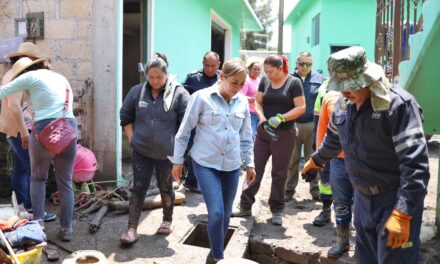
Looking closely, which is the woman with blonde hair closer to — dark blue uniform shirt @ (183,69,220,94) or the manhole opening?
the manhole opening

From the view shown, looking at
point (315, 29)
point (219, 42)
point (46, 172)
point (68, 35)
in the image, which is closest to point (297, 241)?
point (46, 172)

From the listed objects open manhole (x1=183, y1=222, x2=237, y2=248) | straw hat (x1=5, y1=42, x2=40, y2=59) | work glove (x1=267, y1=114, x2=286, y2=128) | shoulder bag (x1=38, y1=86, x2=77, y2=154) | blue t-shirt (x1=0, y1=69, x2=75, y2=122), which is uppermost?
straw hat (x1=5, y1=42, x2=40, y2=59)

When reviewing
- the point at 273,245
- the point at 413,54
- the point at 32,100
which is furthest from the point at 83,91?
the point at 413,54

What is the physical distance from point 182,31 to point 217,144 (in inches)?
206

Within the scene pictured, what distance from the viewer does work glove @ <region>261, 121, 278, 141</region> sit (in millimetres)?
4852

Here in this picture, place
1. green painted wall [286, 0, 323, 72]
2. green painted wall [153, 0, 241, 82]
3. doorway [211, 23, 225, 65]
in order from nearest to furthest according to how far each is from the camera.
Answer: green painted wall [153, 0, 241, 82] → doorway [211, 23, 225, 65] → green painted wall [286, 0, 323, 72]

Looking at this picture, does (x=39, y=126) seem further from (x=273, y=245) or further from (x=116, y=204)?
(x=273, y=245)

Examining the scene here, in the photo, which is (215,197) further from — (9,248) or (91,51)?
(91,51)

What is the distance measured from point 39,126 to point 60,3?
2.54 m

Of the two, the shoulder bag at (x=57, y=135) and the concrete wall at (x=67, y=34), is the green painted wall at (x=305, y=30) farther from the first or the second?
the shoulder bag at (x=57, y=135)

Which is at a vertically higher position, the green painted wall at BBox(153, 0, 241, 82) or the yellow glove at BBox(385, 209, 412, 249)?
the green painted wall at BBox(153, 0, 241, 82)

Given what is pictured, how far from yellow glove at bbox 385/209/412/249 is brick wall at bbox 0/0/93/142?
437cm

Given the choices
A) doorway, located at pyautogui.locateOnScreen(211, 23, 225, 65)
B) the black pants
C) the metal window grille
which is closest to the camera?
the black pants

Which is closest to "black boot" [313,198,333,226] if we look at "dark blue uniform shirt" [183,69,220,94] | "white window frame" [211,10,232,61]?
"dark blue uniform shirt" [183,69,220,94]
